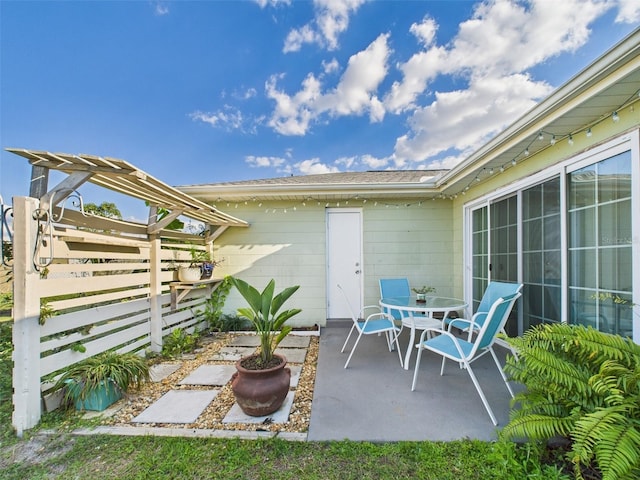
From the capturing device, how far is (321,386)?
2.76 m

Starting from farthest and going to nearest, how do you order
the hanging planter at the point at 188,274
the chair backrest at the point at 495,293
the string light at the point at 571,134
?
the hanging planter at the point at 188,274 → the chair backrest at the point at 495,293 → the string light at the point at 571,134

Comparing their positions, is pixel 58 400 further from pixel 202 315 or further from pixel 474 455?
pixel 474 455

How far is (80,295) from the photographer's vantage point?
2.80m

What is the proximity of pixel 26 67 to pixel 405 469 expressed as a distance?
611 cm

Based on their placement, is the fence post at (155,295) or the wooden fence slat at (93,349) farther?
the fence post at (155,295)

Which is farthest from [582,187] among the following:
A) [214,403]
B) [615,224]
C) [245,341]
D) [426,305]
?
[245,341]

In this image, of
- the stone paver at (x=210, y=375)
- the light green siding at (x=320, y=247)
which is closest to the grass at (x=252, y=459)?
the stone paver at (x=210, y=375)

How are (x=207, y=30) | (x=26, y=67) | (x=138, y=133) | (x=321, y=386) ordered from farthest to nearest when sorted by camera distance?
1. (x=138, y=133)
2. (x=207, y=30)
3. (x=26, y=67)
4. (x=321, y=386)

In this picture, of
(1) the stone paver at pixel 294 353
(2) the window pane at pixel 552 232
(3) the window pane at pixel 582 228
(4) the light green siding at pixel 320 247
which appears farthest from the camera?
(4) the light green siding at pixel 320 247

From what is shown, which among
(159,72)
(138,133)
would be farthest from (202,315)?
(159,72)

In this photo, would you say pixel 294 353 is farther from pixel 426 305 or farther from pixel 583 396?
pixel 583 396

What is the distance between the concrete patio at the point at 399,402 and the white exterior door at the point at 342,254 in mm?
1667

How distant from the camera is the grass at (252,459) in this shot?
163 cm

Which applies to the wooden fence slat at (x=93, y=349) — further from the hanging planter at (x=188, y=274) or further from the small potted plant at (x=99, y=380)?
the hanging planter at (x=188, y=274)
